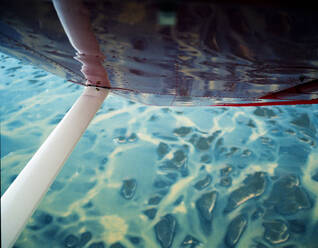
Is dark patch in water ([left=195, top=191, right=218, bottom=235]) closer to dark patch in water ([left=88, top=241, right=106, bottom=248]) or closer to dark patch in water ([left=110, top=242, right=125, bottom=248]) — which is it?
dark patch in water ([left=110, top=242, right=125, bottom=248])

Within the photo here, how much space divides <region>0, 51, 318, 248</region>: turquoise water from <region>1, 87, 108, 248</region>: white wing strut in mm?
1073

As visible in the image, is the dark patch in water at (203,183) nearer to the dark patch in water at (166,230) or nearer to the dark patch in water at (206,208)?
the dark patch in water at (206,208)

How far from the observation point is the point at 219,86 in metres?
0.88

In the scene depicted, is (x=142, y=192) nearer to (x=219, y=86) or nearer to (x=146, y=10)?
(x=219, y=86)

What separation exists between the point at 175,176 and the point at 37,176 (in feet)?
4.84

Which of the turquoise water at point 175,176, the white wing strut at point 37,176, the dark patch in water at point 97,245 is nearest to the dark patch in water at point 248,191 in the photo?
the turquoise water at point 175,176

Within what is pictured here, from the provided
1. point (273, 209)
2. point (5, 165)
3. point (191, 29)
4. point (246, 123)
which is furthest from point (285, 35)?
point (5, 165)

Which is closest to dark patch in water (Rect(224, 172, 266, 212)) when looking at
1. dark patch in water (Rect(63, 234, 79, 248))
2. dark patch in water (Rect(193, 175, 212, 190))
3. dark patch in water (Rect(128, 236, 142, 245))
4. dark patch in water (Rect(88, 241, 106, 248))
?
dark patch in water (Rect(193, 175, 212, 190))

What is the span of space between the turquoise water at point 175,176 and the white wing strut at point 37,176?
1.07m

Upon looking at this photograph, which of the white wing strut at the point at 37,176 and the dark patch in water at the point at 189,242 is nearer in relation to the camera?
the white wing strut at the point at 37,176

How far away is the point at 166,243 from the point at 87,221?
0.65 metres

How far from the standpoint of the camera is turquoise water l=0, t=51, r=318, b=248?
5.10ft

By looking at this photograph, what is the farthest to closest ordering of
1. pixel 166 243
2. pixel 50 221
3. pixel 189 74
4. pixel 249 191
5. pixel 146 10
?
pixel 249 191, pixel 50 221, pixel 166 243, pixel 189 74, pixel 146 10

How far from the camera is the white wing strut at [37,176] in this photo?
0.55 m
